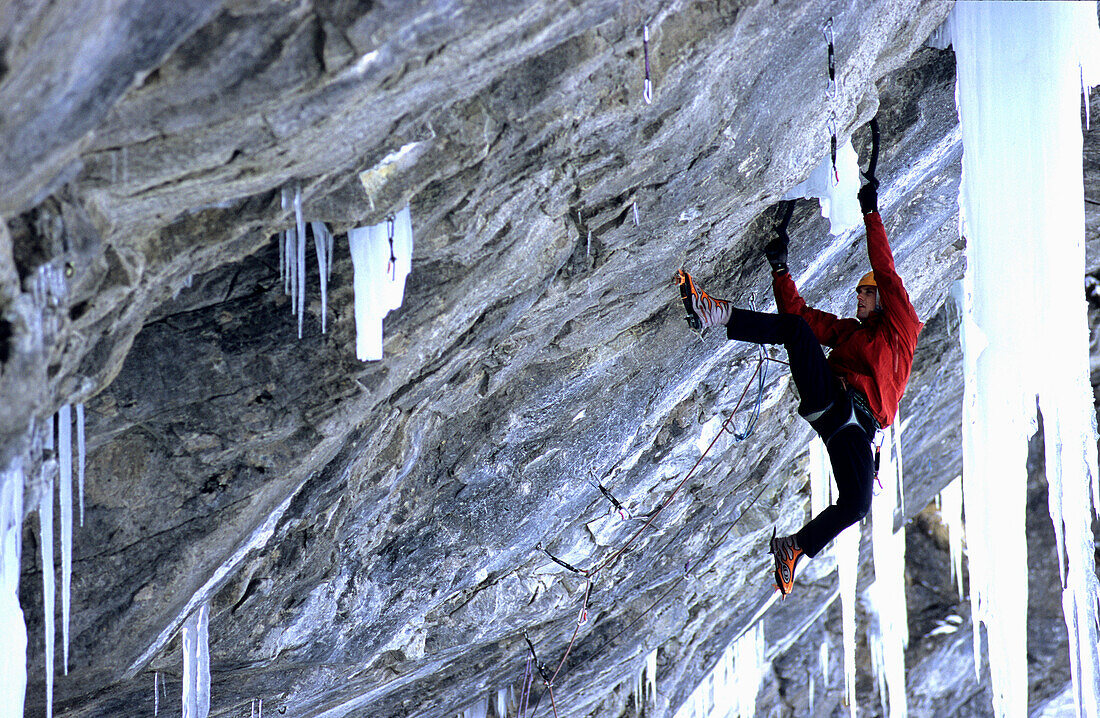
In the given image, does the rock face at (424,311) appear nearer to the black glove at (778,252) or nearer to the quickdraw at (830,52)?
the quickdraw at (830,52)

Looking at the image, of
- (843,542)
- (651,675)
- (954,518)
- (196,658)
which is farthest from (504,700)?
(954,518)

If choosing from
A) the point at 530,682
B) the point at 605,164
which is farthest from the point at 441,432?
the point at 530,682

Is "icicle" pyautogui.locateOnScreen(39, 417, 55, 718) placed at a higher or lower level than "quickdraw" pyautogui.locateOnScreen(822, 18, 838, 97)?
lower

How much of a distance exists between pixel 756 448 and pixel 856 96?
323cm

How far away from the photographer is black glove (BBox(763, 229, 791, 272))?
4699 mm

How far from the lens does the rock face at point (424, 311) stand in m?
2.90

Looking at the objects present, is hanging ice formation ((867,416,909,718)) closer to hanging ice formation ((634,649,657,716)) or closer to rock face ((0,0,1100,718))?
rock face ((0,0,1100,718))

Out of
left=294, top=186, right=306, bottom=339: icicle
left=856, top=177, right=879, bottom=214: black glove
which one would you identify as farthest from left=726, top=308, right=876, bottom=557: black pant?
left=294, top=186, right=306, bottom=339: icicle

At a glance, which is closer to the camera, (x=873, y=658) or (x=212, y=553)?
(x=212, y=553)

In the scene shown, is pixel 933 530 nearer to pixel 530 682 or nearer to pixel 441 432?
pixel 530 682

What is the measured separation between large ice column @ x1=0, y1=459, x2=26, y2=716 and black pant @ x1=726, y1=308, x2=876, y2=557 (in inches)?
128

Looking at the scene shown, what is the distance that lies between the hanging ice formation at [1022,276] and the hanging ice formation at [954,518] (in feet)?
11.7

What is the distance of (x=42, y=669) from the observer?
481cm

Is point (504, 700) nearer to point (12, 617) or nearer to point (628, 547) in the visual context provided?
point (628, 547)
